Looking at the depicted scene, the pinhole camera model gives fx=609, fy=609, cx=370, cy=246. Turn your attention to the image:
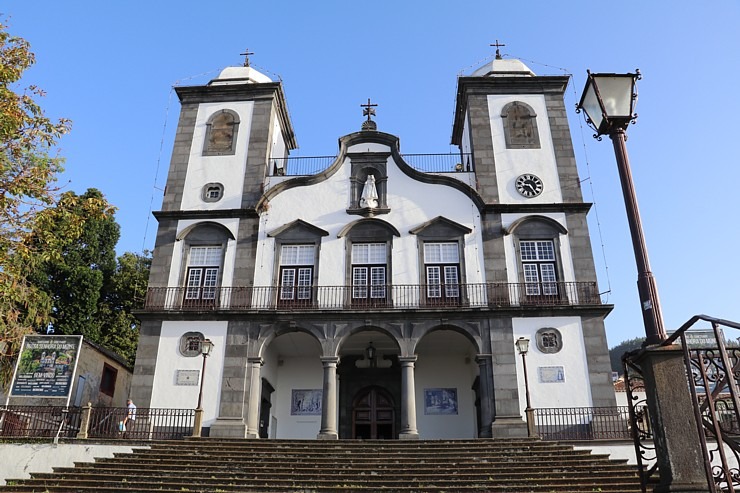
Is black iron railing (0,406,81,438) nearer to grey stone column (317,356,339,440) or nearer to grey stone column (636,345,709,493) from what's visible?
grey stone column (317,356,339,440)

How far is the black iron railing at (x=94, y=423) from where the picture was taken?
16.0m

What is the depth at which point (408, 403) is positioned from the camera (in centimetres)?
1744

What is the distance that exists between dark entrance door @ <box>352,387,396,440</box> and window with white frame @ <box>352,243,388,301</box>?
145 inches

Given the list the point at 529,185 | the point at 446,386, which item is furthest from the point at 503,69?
the point at 446,386

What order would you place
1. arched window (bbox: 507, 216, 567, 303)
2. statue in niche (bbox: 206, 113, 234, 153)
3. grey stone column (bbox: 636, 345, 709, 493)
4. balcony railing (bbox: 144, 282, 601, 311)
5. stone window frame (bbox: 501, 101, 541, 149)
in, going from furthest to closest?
statue in niche (bbox: 206, 113, 234, 153)
stone window frame (bbox: 501, 101, 541, 149)
arched window (bbox: 507, 216, 567, 303)
balcony railing (bbox: 144, 282, 601, 311)
grey stone column (bbox: 636, 345, 709, 493)

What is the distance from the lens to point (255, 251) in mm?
20141

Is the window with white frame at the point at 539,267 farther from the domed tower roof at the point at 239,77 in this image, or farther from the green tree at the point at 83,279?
the green tree at the point at 83,279

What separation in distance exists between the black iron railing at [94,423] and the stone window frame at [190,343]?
68.2 inches

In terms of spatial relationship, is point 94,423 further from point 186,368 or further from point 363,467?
point 363,467

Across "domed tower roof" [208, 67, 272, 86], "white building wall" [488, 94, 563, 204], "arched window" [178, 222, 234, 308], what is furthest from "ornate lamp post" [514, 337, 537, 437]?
"domed tower roof" [208, 67, 272, 86]

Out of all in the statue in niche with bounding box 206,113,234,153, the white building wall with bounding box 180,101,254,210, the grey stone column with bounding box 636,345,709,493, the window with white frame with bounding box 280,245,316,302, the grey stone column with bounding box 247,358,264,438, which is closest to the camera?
the grey stone column with bounding box 636,345,709,493

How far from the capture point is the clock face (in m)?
20.6

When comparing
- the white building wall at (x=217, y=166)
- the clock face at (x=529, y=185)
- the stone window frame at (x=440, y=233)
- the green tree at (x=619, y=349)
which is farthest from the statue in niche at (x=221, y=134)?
the green tree at (x=619, y=349)

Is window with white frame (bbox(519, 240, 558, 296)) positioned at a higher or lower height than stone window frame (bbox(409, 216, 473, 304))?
lower
